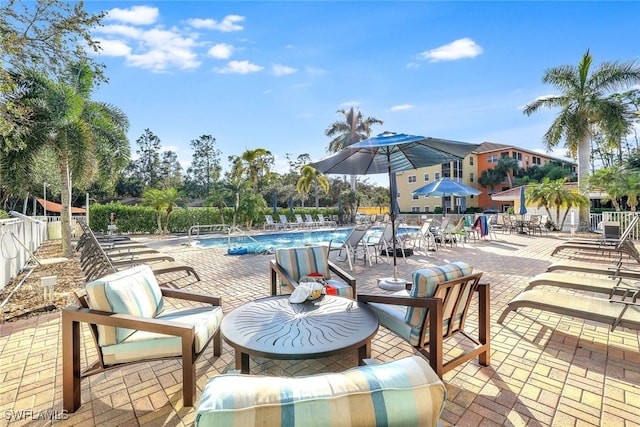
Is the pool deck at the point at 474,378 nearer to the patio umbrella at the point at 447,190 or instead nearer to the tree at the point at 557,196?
the patio umbrella at the point at 447,190

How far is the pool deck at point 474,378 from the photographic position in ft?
7.00

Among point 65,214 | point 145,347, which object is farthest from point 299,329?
point 65,214

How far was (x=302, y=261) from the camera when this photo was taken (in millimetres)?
4090

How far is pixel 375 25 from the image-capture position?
8938 mm

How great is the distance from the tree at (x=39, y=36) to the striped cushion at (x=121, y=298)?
469cm

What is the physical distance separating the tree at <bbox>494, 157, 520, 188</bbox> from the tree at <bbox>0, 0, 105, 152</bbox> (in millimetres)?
37644

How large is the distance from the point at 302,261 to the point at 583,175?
16.8 m

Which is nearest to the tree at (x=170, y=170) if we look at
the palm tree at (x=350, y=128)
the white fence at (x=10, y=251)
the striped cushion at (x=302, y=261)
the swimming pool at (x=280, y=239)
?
the palm tree at (x=350, y=128)

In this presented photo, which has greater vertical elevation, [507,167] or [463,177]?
[507,167]

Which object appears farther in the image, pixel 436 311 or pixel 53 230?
pixel 53 230

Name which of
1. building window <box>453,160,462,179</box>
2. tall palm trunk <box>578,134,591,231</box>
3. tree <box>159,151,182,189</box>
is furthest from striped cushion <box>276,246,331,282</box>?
tree <box>159,151,182,189</box>

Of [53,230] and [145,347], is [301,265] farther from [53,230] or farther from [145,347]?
[53,230]

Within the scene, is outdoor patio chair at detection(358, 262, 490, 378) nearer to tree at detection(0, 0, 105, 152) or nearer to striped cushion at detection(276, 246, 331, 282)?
striped cushion at detection(276, 246, 331, 282)

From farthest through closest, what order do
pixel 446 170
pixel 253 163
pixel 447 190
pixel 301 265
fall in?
1. pixel 446 170
2. pixel 253 163
3. pixel 447 190
4. pixel 301 265
